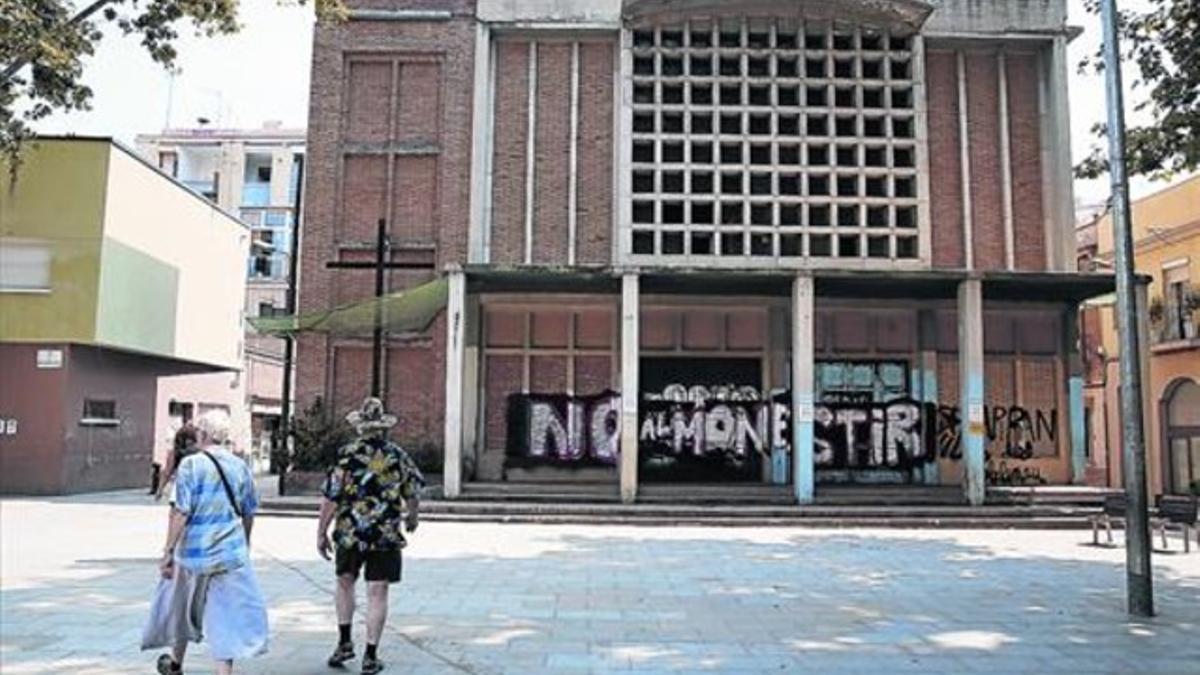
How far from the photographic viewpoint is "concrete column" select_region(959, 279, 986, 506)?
18.6 m

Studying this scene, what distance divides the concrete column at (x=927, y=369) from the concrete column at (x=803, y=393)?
3.77m

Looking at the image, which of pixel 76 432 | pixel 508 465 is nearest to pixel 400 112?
pixel 508 465

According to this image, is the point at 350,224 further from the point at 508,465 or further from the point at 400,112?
the point at 508,465

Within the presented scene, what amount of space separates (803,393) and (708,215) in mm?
4672

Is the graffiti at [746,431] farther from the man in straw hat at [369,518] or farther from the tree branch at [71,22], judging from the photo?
the man in straw hat at [369,518]

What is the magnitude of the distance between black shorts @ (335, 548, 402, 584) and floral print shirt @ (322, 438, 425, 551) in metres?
0.04

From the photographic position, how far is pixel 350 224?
22.2 meters

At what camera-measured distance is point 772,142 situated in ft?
69.5

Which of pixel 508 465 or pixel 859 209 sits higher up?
pixel 859 209

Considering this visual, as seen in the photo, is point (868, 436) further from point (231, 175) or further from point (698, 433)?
point (231, 175)

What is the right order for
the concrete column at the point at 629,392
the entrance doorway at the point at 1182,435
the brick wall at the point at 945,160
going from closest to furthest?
the concrete column at the point at 629,392 → the brick wall at the point at 945,160 → the entrance doorway at the point at 1182,435

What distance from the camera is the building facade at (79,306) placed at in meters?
21.5

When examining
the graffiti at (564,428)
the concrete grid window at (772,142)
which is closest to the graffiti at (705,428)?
the graffiti at (564,428)

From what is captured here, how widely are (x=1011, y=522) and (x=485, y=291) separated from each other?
1034 cm
